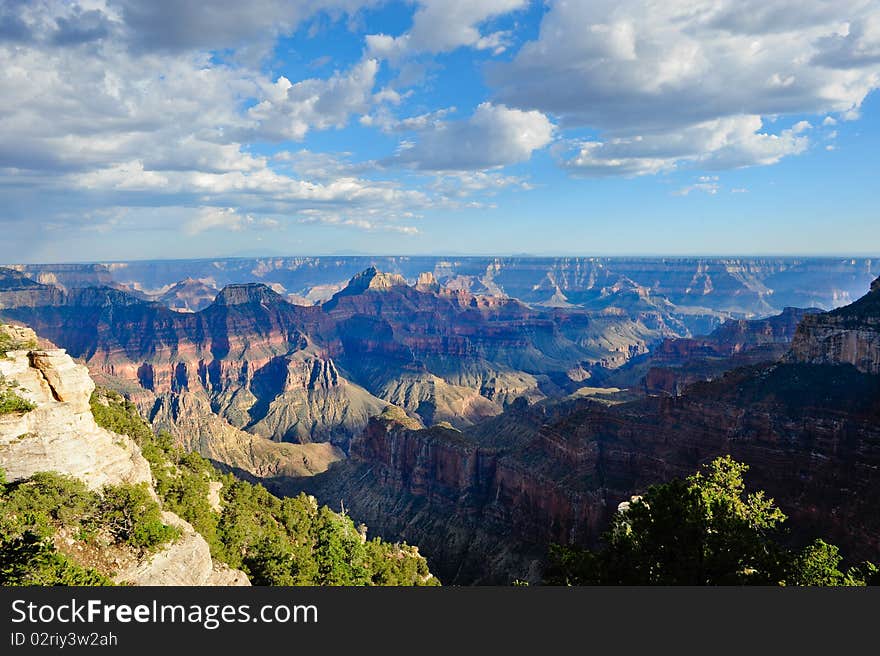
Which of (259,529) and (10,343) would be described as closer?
(10,343)

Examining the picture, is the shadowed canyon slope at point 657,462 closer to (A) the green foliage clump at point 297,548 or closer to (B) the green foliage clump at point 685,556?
(A) the green foliage clump at point 297,548

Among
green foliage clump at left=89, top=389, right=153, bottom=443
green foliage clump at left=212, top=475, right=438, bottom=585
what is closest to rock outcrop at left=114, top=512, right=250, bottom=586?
green foliage clump at left=212, top=475, right=438, bottom=585

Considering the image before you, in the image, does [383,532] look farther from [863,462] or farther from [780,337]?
[780,337]

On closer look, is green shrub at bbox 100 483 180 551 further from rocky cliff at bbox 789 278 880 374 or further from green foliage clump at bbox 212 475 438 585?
rocky cliff at bbox 789 278 880 374

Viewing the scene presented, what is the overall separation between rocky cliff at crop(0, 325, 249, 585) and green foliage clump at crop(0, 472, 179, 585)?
3.21 ft

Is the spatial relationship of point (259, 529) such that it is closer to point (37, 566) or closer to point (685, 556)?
point (37, 566)

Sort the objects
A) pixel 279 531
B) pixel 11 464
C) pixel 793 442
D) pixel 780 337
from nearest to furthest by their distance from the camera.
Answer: pixel 11 464 < pixel 279 531 < pixel 793 442 < pixel 780 337

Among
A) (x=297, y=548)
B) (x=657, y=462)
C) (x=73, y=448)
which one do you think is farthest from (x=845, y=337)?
(x=73, y=448)

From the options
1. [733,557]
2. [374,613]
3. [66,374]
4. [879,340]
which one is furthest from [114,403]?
[879,340]

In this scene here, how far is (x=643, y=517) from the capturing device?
29297mm

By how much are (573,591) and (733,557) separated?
9.93 m

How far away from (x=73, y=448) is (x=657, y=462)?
8105 cm

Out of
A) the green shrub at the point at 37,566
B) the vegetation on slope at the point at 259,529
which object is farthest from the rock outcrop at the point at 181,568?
the vegetation on slope at the point at 259,529

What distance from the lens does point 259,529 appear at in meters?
51.8
